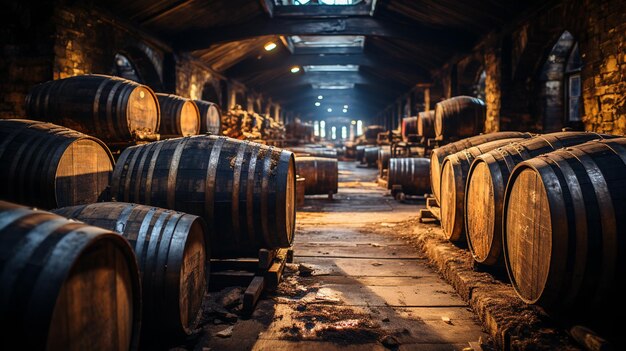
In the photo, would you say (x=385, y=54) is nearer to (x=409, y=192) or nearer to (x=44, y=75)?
(x=409, y=192)

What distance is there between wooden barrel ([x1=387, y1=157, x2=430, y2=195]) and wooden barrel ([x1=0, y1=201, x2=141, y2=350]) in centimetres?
742

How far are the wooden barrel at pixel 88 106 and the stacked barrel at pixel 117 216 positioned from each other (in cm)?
1

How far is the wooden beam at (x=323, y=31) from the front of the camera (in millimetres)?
11359

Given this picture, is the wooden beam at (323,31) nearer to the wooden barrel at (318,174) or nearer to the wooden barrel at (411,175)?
the wooden barrel at (411,175)

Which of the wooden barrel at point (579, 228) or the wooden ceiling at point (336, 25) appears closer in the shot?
the wooden barrel at point (579, 228)

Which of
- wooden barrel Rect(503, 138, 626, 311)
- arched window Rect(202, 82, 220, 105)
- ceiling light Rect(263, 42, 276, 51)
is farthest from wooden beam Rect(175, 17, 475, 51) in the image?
wooden barrel Rect(503, 138, 626, 311)

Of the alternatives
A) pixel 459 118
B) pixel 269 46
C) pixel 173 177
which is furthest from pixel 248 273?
pixel 269 46

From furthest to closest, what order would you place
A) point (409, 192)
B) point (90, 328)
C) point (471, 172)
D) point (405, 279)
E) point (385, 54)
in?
point (385, 54), point (409, 192), point (405, 279), point (471, 172), point (90, 328)

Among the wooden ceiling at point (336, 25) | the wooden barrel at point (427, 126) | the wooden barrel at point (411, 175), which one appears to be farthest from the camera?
the wooden barrel at point (427, 126)

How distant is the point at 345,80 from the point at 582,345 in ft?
77.2

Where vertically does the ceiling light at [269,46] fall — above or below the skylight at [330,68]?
below

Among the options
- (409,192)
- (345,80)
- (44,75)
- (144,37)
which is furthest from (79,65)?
(345,80)

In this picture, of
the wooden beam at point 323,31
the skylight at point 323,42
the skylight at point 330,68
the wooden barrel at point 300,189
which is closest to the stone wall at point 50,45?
the wooden beam at point 323,31

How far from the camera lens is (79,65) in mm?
7441
